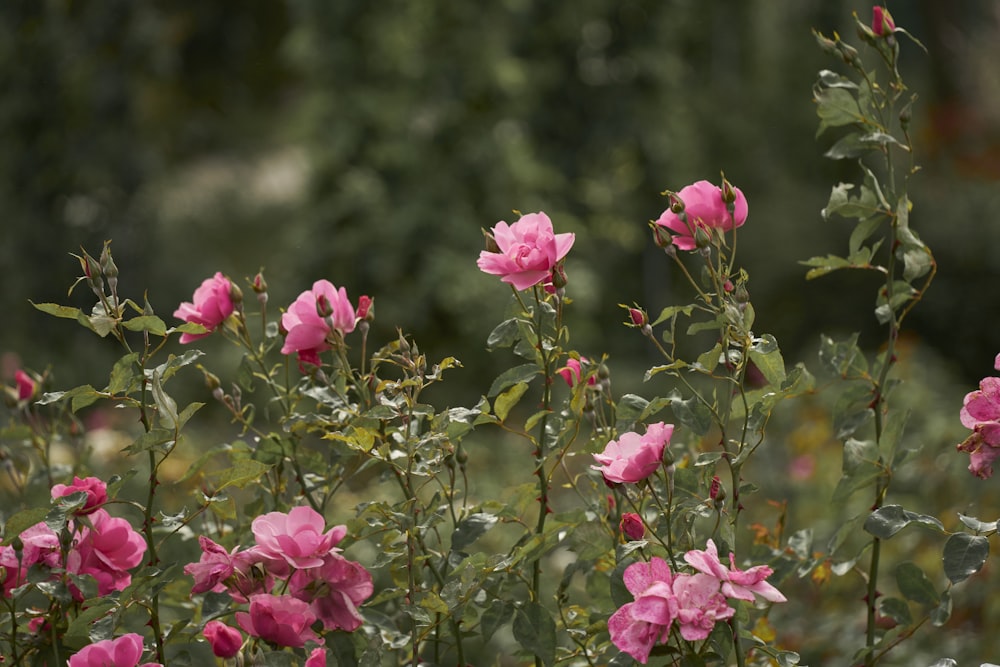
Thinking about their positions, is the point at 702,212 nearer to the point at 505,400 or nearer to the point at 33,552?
the point at 505,400

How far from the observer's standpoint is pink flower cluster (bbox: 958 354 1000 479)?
3.19 ft

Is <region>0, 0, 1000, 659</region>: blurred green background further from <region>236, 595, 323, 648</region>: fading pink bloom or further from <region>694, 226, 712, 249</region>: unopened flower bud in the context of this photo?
<region>236, 595, 323, 648</region>: fading pink bloom

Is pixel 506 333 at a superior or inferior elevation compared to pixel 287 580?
superior

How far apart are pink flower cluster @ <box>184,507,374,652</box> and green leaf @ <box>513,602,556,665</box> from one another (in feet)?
0.45

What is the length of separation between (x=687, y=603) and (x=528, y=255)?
318 mm

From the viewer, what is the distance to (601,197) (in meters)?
6.84

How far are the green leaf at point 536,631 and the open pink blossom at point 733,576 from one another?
0.63 feet

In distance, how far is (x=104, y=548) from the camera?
100 centimetres

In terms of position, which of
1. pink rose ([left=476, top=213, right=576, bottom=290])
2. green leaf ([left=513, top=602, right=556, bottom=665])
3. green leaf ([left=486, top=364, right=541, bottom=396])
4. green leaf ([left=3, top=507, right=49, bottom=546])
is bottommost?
green leaf ([left=513, top=602, right=556, bottom=665])

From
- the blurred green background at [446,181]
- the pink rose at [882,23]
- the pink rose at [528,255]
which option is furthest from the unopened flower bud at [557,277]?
the blurred green background at [446,181]

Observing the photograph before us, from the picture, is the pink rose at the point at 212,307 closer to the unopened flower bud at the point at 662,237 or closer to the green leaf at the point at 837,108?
the unopened flower bud at the point at 662,237

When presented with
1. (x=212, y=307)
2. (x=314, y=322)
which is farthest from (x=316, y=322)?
(x=212, y=307)

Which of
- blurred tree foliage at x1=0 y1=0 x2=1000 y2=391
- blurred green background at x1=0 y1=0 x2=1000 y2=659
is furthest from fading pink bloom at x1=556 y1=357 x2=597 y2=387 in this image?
blurred tree foliage at x1=0 y1=0 x2=1000 y2=391

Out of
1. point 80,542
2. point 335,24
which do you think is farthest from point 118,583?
point 335,24
